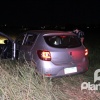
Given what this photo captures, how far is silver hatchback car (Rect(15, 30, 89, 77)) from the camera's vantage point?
21.0ft

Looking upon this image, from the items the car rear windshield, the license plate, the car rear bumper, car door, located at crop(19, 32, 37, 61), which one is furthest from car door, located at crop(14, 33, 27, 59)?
the license plate

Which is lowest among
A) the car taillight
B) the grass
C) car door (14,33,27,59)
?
the grass

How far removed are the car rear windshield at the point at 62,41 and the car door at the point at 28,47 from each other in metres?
0.52

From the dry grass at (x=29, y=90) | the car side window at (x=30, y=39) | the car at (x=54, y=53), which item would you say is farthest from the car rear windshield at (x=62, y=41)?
the dry grass at (x=29, y=90)

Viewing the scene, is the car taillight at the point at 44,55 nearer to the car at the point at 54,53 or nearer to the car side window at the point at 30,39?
the car at the point at 54,53

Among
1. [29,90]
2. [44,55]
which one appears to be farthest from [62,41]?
[29,90]

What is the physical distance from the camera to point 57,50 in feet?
21.2

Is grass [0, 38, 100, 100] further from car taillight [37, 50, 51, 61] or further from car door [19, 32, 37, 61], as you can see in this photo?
car door [19, 32, 37, 61]

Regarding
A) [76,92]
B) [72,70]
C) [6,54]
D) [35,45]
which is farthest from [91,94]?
[6,54]

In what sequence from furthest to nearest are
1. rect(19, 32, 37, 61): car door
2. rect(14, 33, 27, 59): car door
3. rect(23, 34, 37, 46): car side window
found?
rect(14, 33, 27, 59): car door, rect(23, 34, 37, 46): car side window, rect(19, 32, 37, 61): car door

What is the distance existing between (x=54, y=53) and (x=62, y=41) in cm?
56

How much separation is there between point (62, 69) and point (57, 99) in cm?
160

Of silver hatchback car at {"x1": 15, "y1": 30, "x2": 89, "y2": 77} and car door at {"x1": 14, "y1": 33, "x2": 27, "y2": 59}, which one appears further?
car door at {"x1": 14, "y1": 33, "x2": 27, "y2": 59}

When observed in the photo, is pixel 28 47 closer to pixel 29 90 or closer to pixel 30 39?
pixel 30 39
